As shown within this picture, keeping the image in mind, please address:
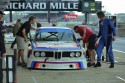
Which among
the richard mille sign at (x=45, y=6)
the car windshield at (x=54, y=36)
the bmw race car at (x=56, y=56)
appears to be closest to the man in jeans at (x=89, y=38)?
the car windshield at (x=54, y=36)

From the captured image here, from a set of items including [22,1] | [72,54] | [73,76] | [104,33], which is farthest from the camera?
[22,1]

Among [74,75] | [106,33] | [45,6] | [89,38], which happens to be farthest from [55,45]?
[45,6]

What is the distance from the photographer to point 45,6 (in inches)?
1641

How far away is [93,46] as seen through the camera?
40.8 ft

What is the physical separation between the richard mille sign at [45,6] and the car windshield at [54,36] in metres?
28.9

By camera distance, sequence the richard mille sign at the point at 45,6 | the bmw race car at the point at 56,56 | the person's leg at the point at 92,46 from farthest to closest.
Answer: the richard mille sign at the point at 45,6 < the person's leg at the point at 92,46 < the bmw race car at the point at 56,56

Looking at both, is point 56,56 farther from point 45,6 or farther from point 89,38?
point 45,6

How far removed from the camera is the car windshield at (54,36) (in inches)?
478

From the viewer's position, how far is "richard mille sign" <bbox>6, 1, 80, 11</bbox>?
4100cm

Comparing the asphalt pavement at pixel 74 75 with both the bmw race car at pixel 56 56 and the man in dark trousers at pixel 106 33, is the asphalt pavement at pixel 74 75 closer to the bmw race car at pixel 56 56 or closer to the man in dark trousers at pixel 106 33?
the bmw race car at pixel 56 56

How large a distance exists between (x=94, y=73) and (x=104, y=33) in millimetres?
1703

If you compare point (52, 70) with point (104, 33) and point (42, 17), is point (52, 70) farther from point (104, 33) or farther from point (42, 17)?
point (42, 17)

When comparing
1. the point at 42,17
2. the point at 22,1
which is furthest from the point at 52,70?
the point at 42,17

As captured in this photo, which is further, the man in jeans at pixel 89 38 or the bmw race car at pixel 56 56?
the man in jeans at pixel 89 38
